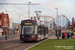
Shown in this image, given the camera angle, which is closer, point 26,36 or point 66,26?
point 26,36

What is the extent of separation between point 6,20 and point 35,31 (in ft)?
220

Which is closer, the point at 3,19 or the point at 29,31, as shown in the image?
the point at 29,31

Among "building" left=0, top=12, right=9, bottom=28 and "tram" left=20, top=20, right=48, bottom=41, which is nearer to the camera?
"tram" left=20, top=20, right=48, bottom=41

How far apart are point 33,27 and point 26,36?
172cm

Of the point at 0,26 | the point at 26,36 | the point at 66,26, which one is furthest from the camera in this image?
the point at 66,26

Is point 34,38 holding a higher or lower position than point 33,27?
lower

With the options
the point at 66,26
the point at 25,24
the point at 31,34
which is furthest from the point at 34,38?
the point at 66,26

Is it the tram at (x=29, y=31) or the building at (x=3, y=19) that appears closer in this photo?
the tram at (x=29, y=31)

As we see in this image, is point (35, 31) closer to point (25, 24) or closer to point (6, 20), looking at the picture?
point (25, 24)

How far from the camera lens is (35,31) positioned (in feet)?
87.1

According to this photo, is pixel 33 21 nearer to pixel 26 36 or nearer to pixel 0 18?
pixel 26 36

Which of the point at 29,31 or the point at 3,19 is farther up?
the point at 3,19

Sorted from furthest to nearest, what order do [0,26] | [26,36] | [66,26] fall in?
[66,26] < [0,26] < [26,36]

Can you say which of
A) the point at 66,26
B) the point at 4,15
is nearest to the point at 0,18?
the point at 4,15
